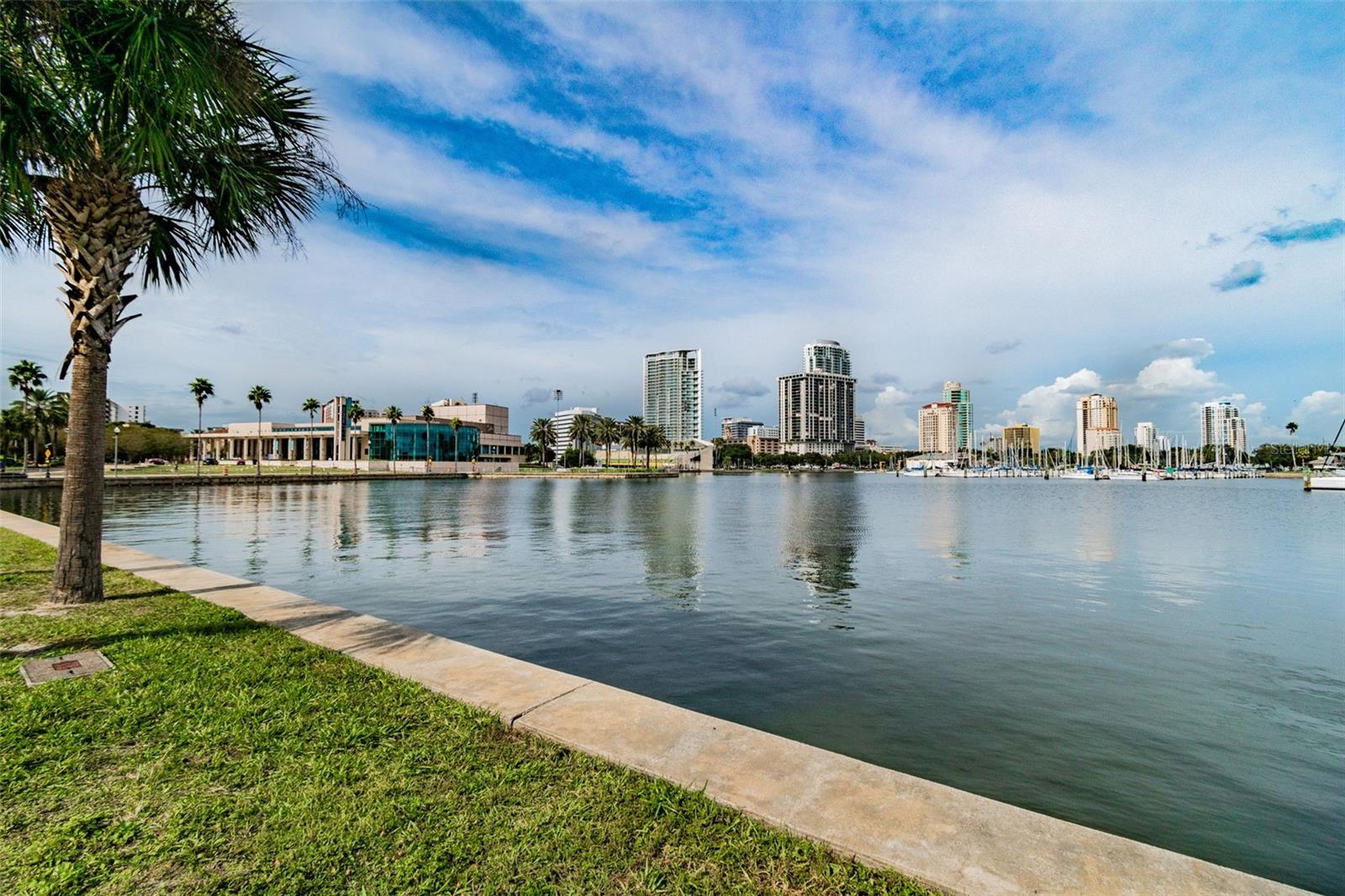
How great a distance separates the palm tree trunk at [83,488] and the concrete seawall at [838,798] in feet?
21.4

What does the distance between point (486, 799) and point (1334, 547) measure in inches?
1487

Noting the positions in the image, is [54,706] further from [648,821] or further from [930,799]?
[930,799]

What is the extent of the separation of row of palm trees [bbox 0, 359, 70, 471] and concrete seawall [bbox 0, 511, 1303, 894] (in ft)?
324

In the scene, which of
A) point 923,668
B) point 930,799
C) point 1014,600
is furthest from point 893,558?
point 930,799

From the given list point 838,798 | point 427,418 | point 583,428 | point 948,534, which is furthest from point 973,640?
point 583,428

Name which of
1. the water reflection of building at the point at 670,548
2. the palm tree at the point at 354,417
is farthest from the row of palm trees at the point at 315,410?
the water reflection of building at the point at 670,548

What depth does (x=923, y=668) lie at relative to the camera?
390 inches

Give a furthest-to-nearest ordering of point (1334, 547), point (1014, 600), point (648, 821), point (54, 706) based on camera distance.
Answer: point (1334, 547) → point (1014, 600) → point (54, 706) → point (648, 821)

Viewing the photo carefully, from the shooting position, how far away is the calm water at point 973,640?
642 cm

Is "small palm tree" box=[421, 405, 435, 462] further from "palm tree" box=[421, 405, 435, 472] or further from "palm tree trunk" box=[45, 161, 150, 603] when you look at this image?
"palm tree trunk" box=[45, 161, 150, 603]

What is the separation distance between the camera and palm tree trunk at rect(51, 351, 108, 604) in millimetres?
9875

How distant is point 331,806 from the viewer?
4223mm

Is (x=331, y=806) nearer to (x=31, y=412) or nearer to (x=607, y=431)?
(x=31, y=412)

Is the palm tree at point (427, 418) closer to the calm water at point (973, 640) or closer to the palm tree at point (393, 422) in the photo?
the palm tree at point (393, 422)
